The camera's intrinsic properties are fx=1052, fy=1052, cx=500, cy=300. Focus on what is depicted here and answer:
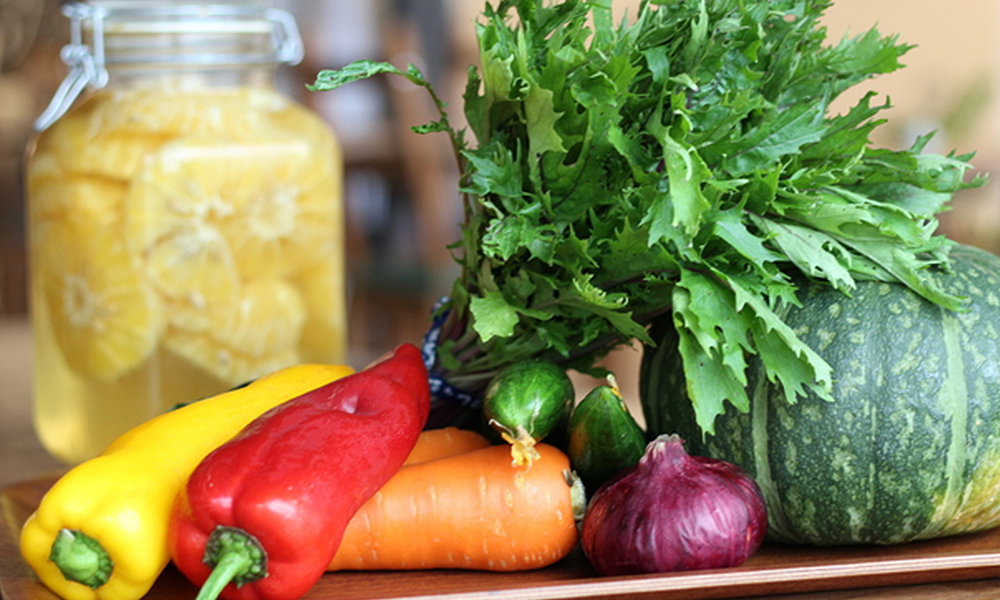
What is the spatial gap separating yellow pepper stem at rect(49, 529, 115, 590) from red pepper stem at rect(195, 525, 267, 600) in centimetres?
8

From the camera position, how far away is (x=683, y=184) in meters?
0.75

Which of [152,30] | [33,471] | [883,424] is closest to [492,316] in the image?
[883,424]

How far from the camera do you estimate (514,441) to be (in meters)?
0.80

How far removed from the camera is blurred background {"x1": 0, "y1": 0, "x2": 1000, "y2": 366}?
329cm

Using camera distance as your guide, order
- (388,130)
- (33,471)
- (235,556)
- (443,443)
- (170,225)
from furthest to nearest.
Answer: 1. (388,130)
2. (33,471)
3. (170,225)
4. (443,443)
5. (235,556)

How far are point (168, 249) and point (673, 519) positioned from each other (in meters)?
0.69

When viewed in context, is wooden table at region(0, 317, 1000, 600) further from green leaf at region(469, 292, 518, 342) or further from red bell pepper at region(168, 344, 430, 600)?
green leaf at region(469, 292, 518, 342)

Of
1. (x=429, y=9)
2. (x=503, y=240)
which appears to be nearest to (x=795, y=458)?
(x=503, y=240)

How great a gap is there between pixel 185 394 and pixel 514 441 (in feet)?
1.80

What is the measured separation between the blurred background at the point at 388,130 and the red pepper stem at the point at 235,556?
2.32m

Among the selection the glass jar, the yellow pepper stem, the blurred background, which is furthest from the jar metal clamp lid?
the blurred background

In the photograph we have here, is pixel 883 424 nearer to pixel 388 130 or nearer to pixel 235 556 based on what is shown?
pixel 235 556

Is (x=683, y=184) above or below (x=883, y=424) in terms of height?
above

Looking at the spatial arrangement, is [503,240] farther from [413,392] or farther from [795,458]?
[795,458]
